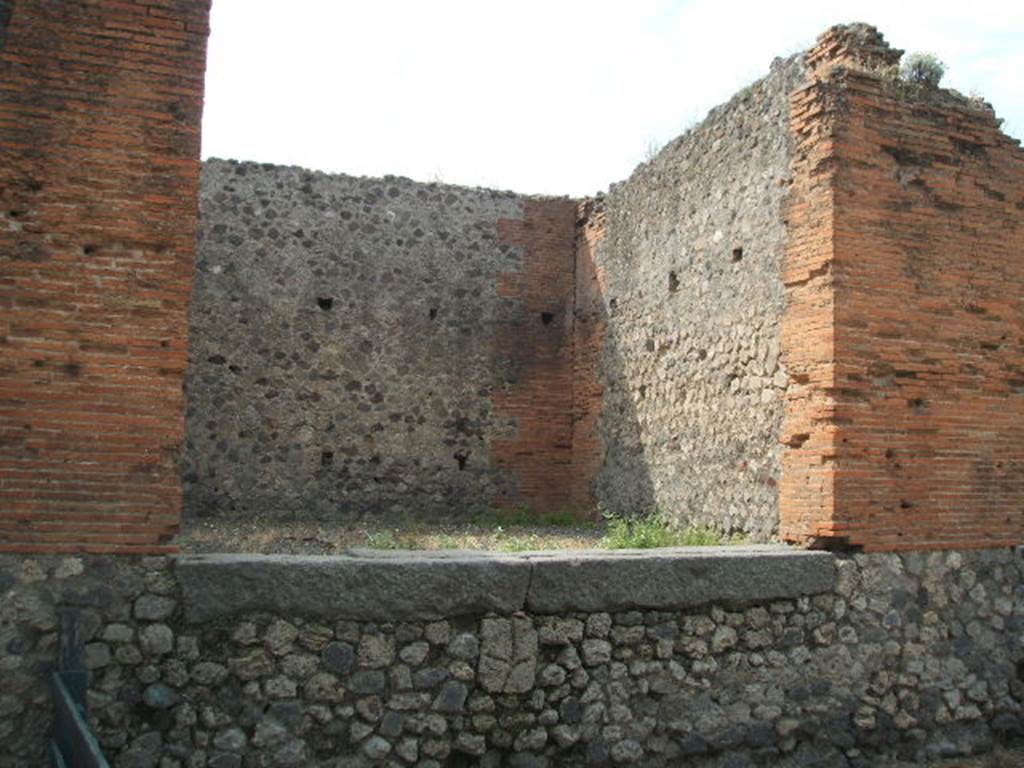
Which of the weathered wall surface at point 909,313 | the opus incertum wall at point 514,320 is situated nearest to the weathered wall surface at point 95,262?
the opus incertum wall at point 514,320

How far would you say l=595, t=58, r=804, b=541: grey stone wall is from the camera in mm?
6957

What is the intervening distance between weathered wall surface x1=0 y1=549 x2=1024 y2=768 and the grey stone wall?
1.15 meters

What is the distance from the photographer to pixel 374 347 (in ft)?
34.1

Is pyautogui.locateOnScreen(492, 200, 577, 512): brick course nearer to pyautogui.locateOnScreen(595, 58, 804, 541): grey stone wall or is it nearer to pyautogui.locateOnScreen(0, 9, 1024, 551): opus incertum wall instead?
pyautogui.locateOnScreen(0, 9, 1024, 551): opus incertum wall

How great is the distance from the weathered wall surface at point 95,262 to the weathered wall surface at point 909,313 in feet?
13.0

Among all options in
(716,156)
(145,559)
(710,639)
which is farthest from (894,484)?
(145,559)

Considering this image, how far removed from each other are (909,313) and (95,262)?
5033 mm

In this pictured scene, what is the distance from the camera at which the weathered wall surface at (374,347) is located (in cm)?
991

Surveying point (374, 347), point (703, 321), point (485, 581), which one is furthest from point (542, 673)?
point (374, 347)

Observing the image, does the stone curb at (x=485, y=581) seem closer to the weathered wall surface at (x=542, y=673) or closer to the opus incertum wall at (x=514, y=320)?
the weathered wall surface at (x=542, y=673)

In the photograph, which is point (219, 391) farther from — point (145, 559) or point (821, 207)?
point (821, 207)

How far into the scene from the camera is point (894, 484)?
613 cm

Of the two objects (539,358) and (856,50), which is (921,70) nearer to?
(856,50)

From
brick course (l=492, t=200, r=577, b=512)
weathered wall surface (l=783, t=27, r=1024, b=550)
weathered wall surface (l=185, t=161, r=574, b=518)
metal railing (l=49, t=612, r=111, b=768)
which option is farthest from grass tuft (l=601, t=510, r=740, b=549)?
metal railing (l=49, t=612, r=111, b=768)
